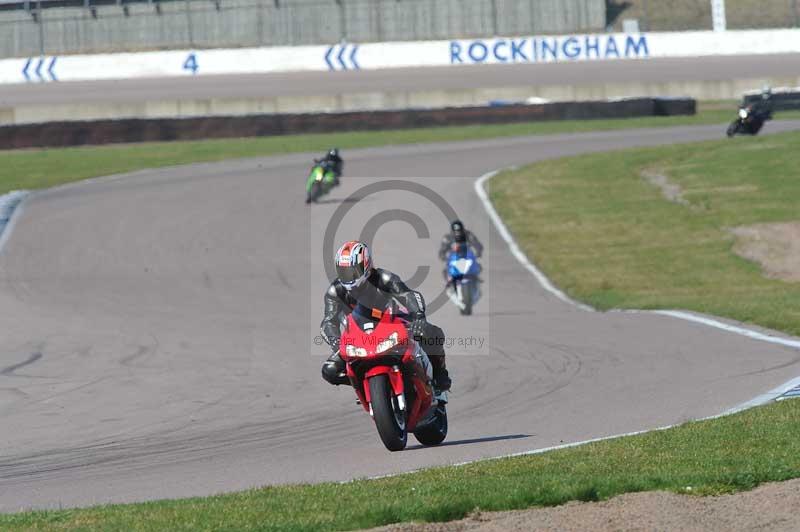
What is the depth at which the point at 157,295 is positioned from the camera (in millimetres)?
20312

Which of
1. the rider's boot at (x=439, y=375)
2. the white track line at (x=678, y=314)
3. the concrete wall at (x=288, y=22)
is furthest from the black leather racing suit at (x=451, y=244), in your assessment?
the concrete wall at (x=288, y=22)

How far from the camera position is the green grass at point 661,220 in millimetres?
20969

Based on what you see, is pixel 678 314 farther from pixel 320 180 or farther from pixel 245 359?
pixel 320 180

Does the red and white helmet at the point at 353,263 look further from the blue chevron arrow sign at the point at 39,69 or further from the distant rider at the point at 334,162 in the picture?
the blue chevron arrow sign at the point at 39,69

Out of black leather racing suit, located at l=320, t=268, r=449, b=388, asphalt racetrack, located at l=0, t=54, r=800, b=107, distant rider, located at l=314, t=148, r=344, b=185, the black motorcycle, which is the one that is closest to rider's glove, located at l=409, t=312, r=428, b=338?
black leather racing suit, located at l=320, t=268, r=449, b=388

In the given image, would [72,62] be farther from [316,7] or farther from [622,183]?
[622,183]

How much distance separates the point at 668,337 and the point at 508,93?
112 ft

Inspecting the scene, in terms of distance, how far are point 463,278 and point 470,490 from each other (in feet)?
39.9

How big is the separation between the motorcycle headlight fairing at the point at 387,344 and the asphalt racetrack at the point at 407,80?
41.6 m

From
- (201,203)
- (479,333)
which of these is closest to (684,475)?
(479,333)

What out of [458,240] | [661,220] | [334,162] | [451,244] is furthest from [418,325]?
[334,162]

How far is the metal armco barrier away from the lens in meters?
40.7

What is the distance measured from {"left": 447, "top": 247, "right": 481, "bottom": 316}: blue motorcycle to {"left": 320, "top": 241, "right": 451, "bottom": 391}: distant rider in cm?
980

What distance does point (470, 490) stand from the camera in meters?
7.56
